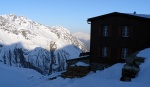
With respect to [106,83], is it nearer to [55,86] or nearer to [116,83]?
[116,83]

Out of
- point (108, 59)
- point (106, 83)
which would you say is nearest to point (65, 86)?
point (106, 83)

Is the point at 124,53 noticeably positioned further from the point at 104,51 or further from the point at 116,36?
the point at 104,51

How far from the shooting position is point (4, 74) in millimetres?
46688

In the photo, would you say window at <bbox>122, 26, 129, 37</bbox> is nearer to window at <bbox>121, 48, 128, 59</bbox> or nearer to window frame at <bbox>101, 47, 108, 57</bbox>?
window at <bbox>121, 48, 128, 59</bbox>

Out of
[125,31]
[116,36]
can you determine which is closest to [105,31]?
[116,36]

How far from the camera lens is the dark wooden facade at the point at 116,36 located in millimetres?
30922

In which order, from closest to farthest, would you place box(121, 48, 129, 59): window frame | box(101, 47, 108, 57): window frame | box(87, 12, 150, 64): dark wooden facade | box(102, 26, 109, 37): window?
box(87, 12, 150, 64): dark wooden facade
box(121, 48, 129, 59): window frame
box(102, 26, 109, 37): window
box(101, 47, 108, 57): window frame

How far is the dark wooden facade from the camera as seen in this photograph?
30922 millimetres

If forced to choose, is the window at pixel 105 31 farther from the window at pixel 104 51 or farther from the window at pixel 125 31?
the window at pixel 125 31

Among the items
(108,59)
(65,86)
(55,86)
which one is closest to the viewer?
(65,86)

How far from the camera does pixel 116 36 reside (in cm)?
3256

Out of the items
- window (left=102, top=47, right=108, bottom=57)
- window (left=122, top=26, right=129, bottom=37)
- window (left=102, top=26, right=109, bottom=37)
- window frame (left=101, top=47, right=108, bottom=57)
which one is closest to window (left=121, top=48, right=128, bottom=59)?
window (left=122, top=26, right=129, bottom=37)

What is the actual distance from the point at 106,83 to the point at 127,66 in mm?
2272

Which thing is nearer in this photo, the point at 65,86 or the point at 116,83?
the point at 116,83
